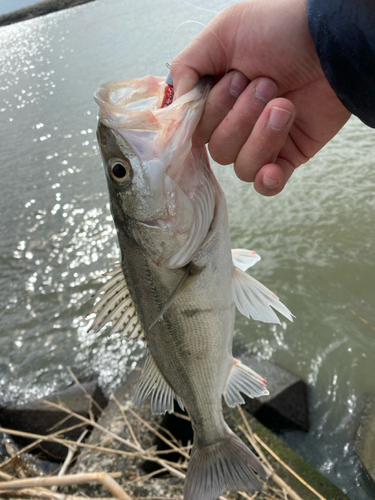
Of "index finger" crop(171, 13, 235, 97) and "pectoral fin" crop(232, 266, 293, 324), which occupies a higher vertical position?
"index finger" crop(171, 13, 235, 97)

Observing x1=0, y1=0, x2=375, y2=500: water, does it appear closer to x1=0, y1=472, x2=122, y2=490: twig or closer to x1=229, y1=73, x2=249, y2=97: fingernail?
x1=229, y1=73, x2=249, y2=97: fingernail

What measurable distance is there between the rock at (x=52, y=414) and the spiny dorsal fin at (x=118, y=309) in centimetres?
226

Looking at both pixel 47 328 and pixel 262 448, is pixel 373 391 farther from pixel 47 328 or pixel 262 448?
pixel 47 328

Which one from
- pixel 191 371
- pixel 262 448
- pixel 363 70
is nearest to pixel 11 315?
pixel 262 448

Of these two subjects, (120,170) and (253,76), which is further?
(253,76)

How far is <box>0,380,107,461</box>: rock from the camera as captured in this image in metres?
3.71

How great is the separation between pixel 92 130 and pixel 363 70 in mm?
9214

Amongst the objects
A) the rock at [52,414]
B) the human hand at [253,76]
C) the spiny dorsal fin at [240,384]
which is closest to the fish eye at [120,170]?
the human hand at [253,76]

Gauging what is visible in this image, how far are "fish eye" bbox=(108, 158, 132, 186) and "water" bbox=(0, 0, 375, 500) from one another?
75 centimetres

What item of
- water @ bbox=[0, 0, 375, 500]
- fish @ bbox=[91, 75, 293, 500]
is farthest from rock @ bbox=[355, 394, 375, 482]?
fish @ bbox=[91, 75, 293, 500]

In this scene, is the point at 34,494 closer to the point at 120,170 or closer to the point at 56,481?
the point at 56,481

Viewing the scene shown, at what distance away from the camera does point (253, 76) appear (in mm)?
1587

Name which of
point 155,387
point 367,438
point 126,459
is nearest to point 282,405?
Result: point 367,438

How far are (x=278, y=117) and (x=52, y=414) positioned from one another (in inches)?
147
